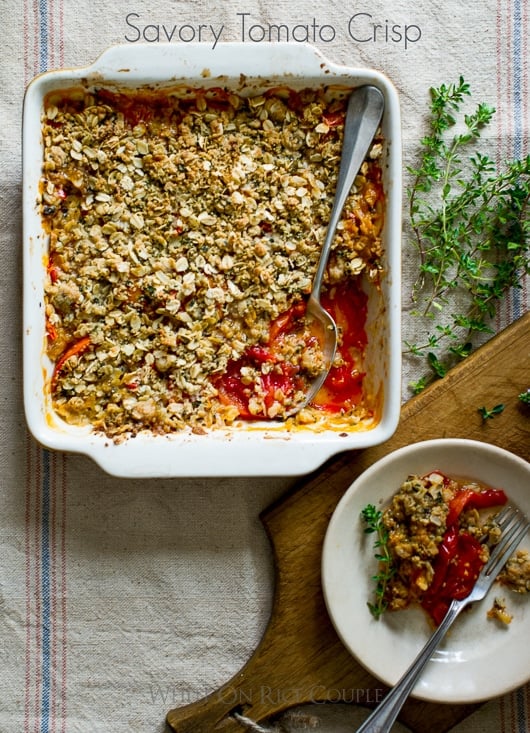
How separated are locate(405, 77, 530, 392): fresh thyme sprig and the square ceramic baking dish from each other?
0.22m

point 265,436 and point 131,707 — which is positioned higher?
point 265,436

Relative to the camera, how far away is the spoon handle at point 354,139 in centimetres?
155

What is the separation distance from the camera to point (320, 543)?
1721mm

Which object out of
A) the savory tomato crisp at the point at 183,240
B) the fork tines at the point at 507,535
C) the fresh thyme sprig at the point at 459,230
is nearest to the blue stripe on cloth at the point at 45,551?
the savory tomato crisp at the point at 183,240

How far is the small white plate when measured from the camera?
1647 millimetres

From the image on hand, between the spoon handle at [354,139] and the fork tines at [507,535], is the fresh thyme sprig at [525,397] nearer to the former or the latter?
the fork tines at [507,535]

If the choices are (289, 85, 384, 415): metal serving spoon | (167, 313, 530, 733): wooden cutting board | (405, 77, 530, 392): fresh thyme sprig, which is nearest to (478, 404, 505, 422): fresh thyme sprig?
(167, 313, 530, 733): wooden cutting board

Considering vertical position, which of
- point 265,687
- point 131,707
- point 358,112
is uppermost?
point 358,112

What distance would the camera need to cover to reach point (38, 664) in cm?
179

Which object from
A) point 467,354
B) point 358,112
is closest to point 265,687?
point 467,354

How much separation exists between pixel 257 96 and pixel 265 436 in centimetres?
73

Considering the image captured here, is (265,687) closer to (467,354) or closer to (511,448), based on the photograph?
(511,448)

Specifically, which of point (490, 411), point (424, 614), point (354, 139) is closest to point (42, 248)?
point (354, 139)

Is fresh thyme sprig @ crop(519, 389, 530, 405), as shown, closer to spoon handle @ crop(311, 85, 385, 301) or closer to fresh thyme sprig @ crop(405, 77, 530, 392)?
fresh thyme sprig @ crop(405, 77, 530, 392)
